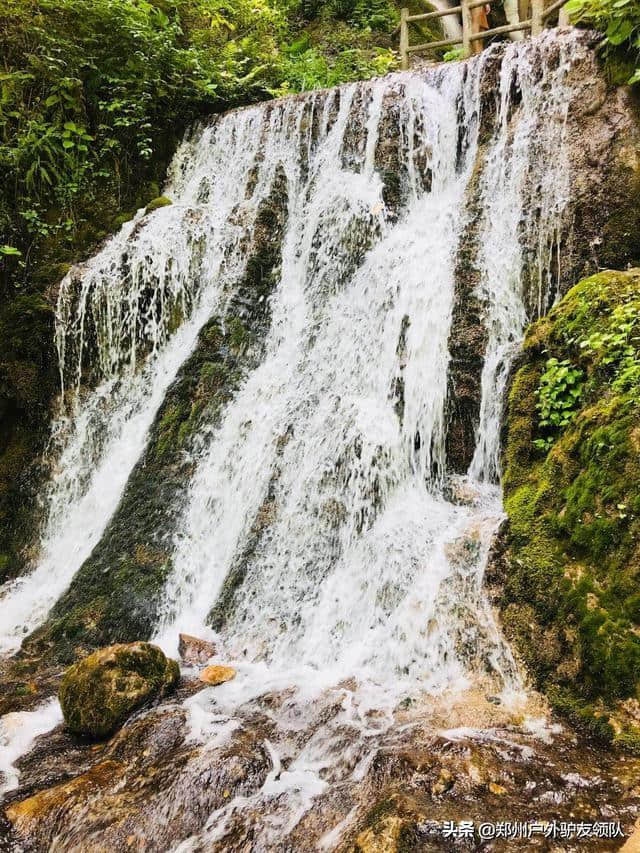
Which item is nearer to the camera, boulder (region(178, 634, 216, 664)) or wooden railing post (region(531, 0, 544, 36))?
boulder (region(178, 634, 216, 664))

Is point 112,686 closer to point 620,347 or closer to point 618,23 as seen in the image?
point 620,347

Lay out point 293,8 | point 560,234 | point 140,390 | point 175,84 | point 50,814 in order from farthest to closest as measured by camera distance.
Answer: point 293,8
point 175,84
point 140,390
point 560,234
point 50,814

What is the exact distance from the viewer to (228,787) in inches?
115

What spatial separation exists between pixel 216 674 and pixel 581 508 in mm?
2933

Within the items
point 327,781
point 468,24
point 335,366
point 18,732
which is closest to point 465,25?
point 468,24

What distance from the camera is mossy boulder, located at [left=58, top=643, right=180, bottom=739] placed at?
365 centimetres

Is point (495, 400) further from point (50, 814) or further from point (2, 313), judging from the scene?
point (2, 313)

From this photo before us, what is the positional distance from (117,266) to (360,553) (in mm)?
5724

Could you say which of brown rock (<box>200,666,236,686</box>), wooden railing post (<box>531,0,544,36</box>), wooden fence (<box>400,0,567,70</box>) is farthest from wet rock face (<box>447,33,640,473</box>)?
wooden railing post (<box>531,0,544,36</box>)

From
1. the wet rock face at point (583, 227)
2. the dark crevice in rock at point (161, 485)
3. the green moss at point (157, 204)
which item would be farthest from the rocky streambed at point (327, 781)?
the green moss at point (157, 204)

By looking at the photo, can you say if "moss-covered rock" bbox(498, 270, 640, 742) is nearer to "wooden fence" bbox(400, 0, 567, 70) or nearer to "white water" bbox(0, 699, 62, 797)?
"white water" bbox(0, 699, 62, 797)

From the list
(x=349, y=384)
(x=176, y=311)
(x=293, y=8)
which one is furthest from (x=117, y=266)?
(x=293, y=8)

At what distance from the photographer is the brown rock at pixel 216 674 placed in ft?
13.4

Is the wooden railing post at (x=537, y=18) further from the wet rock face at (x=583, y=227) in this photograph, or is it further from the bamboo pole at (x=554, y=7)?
the wet rock face at (x=583, y=227)
